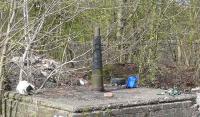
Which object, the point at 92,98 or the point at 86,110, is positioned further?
the point at 92,98

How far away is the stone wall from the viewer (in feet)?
21.5

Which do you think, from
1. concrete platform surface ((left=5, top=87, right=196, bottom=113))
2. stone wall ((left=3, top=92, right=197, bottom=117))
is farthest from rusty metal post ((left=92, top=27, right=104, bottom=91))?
stone wall ((left=3, top=92, right=197, bottom=117))

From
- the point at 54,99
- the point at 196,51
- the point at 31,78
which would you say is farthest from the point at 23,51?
the point at 196,51

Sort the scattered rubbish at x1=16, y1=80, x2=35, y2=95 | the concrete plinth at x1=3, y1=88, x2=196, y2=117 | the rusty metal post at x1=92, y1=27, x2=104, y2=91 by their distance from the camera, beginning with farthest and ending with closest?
the rusty metal post at x1=92, y1=27, x2=104, y2=91 < the scattered rubbish at x1=16, y1=80, x2=35, y2=95 < the concrete plinth at x1=3, y1=88, x2=196, y2=117

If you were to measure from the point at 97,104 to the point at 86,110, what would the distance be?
0.96ft

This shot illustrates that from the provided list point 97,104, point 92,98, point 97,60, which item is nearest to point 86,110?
point 97,104

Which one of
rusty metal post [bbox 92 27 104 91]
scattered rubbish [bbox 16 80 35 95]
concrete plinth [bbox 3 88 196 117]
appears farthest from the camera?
rusty metal post [bbox 92 27 104 91]

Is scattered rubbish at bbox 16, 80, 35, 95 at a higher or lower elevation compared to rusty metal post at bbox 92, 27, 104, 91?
lower

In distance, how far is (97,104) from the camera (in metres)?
6.61

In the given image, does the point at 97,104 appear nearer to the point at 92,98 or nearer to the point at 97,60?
the point at 92,98

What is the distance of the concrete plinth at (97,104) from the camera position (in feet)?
21.5

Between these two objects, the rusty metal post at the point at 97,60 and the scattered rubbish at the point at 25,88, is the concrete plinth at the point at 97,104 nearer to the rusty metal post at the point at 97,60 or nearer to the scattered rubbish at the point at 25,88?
the scattered rubbish at the point at 25,88

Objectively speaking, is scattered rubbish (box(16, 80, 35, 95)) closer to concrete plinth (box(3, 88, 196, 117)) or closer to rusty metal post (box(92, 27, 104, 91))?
concrete plinth (box(3, 88, 196, 117))

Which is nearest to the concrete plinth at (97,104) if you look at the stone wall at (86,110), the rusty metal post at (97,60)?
the stone wall at (86,110)
